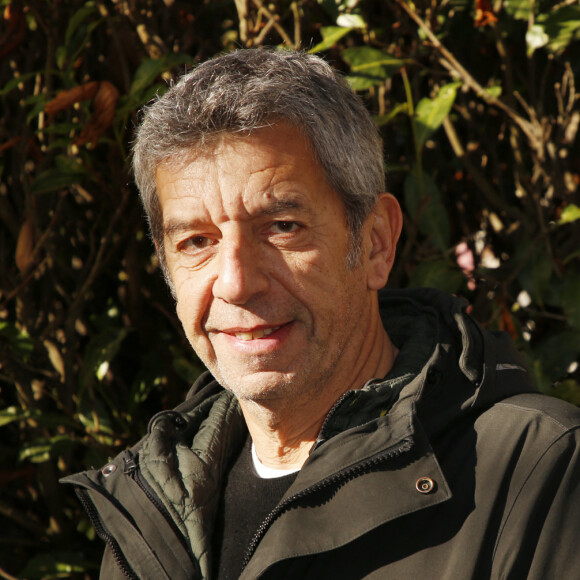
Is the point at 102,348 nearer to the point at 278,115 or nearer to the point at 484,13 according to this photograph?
the point at 278,115

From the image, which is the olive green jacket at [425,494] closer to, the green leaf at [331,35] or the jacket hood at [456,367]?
the jacket hood at [456,367]

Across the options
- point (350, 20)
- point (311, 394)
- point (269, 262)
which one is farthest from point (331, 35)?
point (311, 394)

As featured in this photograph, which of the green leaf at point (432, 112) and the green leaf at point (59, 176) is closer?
the green leaf at point (432, 112)

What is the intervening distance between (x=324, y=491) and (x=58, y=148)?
1817mm

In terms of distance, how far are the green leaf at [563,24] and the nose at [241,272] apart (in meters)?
1.21

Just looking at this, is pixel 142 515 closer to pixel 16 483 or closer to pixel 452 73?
pixel 16 483

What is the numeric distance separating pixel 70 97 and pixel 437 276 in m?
1.24

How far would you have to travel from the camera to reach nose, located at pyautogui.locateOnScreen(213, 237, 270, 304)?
5.63 feet

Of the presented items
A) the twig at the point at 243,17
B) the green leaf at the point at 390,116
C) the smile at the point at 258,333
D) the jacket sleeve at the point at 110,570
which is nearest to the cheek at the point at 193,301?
the smile at the point at 258,333

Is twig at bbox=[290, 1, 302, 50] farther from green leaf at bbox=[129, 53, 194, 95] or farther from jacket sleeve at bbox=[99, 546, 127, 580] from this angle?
jacket sleeve at bbox=[99, 546, 127, 580]

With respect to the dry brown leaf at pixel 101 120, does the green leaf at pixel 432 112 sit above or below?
below

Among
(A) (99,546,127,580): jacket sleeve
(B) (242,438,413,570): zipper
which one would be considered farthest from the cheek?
(A) (99,546,127,580): jacket sleeve

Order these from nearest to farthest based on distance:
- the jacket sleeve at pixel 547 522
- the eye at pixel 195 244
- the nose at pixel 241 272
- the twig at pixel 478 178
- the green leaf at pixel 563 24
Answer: the jacket sleeve at pixel 547 522 → the nose at pixel 241 272 → the eye at pixel 195 244 → the green leaf at pixel 563 24 → the twig at pixel 478 178

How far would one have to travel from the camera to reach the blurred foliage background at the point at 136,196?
252 centimetres
